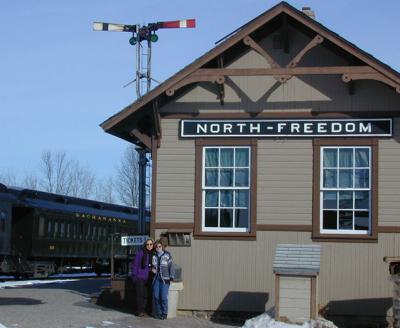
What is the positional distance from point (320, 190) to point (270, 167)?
1124 millimetres

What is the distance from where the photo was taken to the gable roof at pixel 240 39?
1471 centimetres

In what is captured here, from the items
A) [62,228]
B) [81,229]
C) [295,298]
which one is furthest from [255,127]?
[81,229]

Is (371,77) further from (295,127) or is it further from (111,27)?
(111,27)

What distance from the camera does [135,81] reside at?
24.9 m

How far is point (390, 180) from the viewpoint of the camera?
50.3 ft

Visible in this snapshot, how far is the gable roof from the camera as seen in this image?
14.7 metres

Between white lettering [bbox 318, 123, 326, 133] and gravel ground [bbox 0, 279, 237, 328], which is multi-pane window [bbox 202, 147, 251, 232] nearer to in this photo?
white lettering [bbox 318, 123, 326, 133]

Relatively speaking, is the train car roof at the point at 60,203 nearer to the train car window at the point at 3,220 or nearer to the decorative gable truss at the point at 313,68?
the train car window at the point at 3,220

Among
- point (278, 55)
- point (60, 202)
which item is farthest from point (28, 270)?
point (278, 55)

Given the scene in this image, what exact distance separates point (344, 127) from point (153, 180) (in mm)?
4071

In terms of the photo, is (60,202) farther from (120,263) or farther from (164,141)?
(164,141)

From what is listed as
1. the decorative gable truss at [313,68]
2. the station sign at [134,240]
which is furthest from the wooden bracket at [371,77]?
the station sign at [134,240]

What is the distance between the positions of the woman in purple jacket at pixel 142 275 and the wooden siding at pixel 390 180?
4.65m

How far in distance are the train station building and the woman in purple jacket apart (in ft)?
2.48
